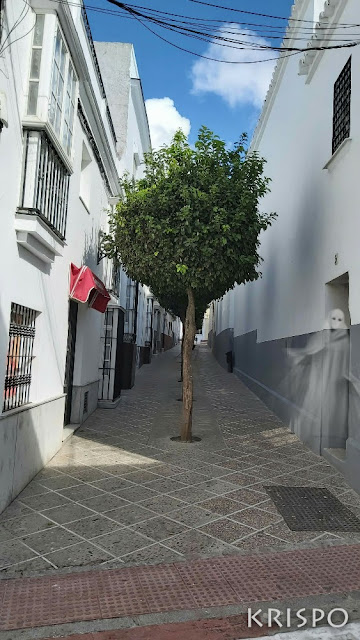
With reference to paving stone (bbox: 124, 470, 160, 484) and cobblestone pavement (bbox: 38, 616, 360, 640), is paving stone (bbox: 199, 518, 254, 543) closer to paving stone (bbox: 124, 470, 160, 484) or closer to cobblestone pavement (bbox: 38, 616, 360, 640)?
cobblestone pavement (bbox: 38, 616, 360, 640)

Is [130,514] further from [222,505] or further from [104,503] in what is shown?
[222,505]

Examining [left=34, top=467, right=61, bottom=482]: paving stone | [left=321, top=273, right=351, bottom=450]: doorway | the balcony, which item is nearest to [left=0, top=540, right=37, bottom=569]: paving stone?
[left=34, top=467, right=61, bottom=482]: paving stone

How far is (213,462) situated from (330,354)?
234cm

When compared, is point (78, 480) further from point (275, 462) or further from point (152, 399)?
point (152, 399)

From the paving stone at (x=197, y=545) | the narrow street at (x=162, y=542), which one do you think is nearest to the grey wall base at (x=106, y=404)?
the narrow street at (x=162, y=542)

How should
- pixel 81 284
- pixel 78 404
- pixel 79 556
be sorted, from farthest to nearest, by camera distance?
pixel 78 404 → pixel 81 284 → pixel 79 556

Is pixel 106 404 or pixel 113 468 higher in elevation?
pixel 106 404

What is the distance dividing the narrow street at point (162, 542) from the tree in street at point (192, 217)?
1.72 metres

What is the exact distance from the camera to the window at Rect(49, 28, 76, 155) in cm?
550

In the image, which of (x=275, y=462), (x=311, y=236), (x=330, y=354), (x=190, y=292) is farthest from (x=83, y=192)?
(x=275, y=462)

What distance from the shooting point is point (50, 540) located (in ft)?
13.3

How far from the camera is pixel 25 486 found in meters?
5.36

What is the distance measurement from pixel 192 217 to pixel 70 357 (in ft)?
11.1

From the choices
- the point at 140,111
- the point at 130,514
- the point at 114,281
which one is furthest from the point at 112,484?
the point at 140,111
